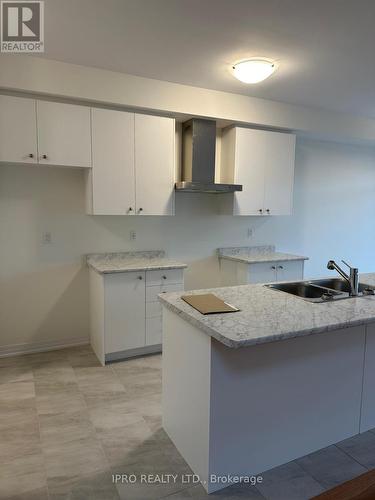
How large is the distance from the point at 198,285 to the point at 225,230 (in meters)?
0.77

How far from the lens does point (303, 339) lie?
1.87 meters

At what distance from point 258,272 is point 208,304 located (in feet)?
6.71

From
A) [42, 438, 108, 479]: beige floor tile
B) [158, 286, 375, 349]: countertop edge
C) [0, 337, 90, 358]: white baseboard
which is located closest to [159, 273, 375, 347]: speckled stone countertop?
[158, 286, 375, 349]: countertop edge

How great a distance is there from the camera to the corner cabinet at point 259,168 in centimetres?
383

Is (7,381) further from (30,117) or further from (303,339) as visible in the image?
(303,339)

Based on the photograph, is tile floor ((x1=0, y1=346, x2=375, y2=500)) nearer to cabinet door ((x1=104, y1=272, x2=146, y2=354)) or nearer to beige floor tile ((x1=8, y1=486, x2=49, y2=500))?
beige floor tile ((x1=8, y1=486, x2=49, y2=500))

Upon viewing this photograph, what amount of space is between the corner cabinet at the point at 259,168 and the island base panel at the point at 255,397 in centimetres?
219

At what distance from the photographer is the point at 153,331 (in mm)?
3359

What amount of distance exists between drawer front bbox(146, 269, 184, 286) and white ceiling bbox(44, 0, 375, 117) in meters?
1.83

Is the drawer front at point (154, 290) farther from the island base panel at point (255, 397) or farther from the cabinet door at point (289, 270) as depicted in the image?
the cabinet door at point (289, 270)

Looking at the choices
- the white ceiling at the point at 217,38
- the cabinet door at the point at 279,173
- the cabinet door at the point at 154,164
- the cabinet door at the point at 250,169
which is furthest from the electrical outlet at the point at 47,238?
the cabinet door at the point at 279,173

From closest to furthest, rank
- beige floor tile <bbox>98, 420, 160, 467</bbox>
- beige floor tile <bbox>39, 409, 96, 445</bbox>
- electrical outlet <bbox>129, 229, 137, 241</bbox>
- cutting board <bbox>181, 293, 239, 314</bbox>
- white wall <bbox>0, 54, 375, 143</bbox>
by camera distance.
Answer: cutting board <bbox>181, 293, 239, 314</bbox> → beige floor tile <bbox>98, 420, 160, 467</bbox> → beige floor tile <bbox>39, 409, 96, 445</bbox> → white wall <bbox>0, 54, 375, 143</bbox> → electrical outlet <bbox>129, 229, 137, 241</bbox>

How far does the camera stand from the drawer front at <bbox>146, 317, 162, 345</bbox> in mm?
3328

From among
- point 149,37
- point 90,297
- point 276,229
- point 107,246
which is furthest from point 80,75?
point 276,229
